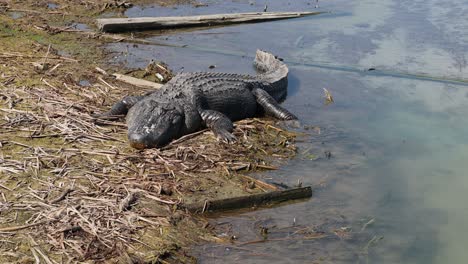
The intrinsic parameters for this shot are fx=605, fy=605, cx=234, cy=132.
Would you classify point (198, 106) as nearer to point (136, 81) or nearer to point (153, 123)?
point (153, 123)

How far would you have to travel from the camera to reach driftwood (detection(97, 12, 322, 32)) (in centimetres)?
1023

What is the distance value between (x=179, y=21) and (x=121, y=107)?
4349 millimetres

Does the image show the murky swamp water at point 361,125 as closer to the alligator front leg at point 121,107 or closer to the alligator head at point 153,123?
the alligator head at point 153,123

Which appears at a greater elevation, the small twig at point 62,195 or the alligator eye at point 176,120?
the alligator eye at point 176,120

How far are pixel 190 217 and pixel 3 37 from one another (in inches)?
235

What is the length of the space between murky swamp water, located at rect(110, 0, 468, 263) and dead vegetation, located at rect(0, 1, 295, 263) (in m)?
0.36

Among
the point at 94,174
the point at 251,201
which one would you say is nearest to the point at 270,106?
the point at 251,201

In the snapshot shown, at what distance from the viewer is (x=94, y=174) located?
5.30 meters

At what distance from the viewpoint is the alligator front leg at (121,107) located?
21.9ft

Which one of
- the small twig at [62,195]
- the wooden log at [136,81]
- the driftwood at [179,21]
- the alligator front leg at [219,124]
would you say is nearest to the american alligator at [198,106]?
the alligator front leg at [219,124]

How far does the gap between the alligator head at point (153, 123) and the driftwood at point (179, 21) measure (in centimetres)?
398

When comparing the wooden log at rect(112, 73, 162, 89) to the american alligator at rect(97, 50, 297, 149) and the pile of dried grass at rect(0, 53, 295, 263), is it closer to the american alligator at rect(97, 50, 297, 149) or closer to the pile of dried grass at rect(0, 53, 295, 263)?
the american alligator at rect(97, 50, 297, 149)

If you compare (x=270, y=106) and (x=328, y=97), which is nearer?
(x=270, y=106)

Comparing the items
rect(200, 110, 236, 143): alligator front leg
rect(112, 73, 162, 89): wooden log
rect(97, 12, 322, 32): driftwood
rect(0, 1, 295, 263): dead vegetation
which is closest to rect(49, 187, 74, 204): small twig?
rect(0, 1, 295, 263): dead vegetation
